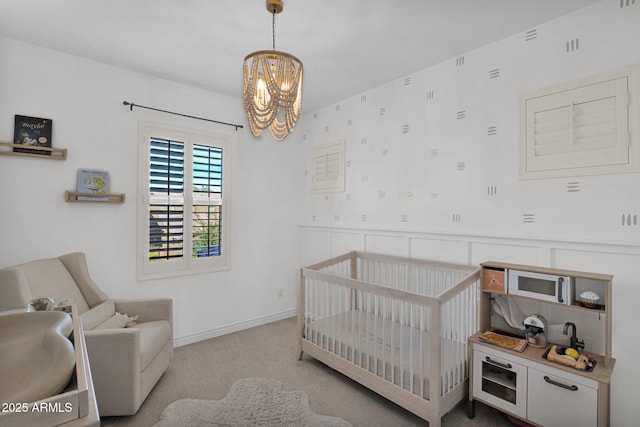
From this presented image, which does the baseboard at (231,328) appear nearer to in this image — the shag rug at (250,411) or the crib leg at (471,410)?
the shag rug at (250,411)

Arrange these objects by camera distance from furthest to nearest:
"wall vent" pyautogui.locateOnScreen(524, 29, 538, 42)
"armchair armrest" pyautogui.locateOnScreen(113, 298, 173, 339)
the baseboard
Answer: the baseboard → "armchair armrest" pyautogui.locateOnScreen(113, 298, 173, 339) → "wall vent" pyautogui.locateOnScreen(524, 29, 538, 42)

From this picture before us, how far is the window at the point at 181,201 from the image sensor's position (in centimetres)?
288

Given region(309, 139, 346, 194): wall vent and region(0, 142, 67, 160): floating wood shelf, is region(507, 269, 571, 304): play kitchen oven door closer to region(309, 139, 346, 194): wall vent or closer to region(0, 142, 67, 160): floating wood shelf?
region(309, 139, 346, 194): wall vent

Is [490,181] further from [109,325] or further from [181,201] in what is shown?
[109,325]

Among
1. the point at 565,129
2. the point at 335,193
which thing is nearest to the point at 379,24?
the point at 565,129

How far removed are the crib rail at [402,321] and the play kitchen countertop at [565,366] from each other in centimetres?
27

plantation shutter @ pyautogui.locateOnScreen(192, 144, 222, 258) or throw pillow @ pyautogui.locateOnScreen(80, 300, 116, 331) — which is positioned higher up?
plantation shutter @ pyautogui.locateOnScreen(192, 144, 222, 258)

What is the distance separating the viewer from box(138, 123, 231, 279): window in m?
2.88

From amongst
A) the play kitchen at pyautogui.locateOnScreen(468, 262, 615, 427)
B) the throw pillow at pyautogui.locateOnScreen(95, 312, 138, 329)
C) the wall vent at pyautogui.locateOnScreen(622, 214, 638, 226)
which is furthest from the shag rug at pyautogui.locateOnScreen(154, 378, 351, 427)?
the wall vent at pyautogui.locateOnScreen(622, 214, 638, 226)

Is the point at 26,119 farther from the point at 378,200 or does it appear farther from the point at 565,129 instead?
the point at 565,129

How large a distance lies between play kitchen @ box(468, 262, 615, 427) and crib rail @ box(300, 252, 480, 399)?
16 cm

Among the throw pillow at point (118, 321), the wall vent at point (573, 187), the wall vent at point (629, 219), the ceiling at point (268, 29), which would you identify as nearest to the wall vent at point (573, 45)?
the ceiling at point (268, 29)

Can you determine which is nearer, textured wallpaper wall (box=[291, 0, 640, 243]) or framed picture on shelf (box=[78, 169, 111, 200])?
textured wallpaper wall (box=[291, 0, 640, 243])

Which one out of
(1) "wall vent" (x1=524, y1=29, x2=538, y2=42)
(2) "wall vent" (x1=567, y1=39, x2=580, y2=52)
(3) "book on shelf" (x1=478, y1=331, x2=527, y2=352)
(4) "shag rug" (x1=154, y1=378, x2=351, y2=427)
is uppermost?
(1) "wall vent" (x1=524, y1=29, x2=538, y2=42)
